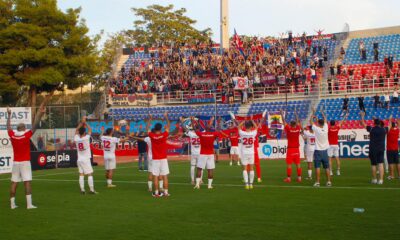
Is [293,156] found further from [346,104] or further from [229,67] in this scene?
[229,67]

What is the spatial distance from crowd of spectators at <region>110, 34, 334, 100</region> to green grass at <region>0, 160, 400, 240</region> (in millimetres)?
25226

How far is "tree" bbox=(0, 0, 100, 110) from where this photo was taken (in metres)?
49.2

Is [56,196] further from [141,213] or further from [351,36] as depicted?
[351,36]

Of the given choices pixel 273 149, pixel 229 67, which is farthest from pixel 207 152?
pixel 229 67

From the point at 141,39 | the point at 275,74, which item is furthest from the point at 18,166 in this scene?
the point at 141,39

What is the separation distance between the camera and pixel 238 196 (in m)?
16.8

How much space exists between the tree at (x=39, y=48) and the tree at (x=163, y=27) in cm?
2271

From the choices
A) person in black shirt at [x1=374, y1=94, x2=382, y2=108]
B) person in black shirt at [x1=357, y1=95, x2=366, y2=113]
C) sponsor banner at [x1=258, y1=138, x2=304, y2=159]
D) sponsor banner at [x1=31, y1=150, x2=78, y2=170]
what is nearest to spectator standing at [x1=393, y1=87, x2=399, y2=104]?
person in black shirt at [x1=374, y1=94, x2=382, y2=108]

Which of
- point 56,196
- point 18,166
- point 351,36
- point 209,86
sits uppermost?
point 351,36

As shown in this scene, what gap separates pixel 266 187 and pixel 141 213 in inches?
255

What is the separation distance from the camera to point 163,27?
247ft

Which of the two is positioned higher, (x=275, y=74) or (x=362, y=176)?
(x=275, y=74)

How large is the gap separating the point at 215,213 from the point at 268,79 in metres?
32.7

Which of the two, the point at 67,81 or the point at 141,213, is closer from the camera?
the point at 141,213
